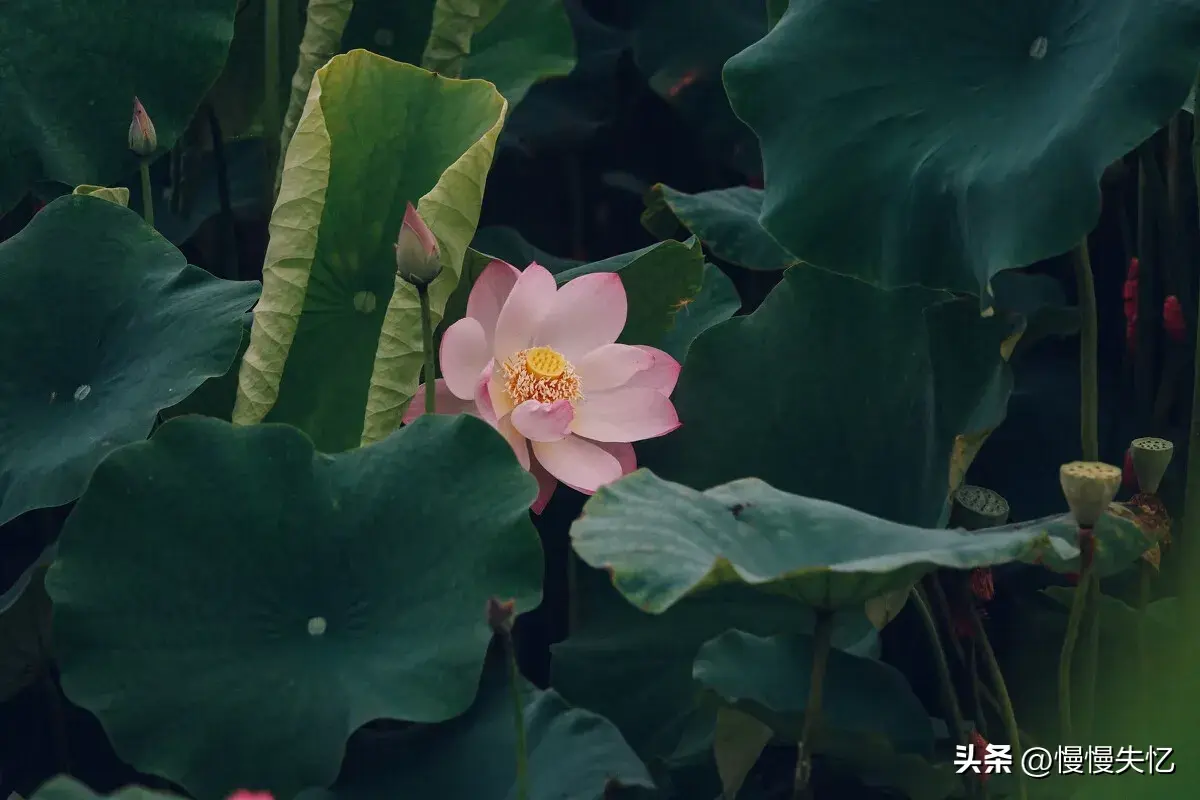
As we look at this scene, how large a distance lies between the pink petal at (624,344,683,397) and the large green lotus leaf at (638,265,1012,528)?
61 mm

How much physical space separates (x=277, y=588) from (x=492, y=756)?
0.51 feet

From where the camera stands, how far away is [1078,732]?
0.90 m

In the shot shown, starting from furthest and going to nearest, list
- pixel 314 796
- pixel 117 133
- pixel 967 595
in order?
pixel 117 133 → pixel 967 595 → pixel 314 796

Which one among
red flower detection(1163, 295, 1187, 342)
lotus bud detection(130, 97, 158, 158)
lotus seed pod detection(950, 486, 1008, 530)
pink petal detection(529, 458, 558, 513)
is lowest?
pink petal detection(529, 458, 558, 513)

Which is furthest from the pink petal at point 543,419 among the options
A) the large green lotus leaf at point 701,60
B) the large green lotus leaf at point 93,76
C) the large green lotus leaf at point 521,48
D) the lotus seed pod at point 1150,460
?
the large green lotus leaf at point 701,60

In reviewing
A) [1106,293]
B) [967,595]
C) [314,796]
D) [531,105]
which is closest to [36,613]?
[314,796]

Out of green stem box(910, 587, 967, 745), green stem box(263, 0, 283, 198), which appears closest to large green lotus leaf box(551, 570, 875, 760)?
green stem box(910, 587, 967, 745)

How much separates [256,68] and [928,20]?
694mm

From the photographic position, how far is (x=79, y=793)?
585mm

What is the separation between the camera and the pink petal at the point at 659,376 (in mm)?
863

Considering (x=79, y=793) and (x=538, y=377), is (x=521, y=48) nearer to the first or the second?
(x=538, y=377)

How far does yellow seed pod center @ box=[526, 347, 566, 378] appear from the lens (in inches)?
33.4

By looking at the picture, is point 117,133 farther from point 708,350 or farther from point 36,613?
point 708,350

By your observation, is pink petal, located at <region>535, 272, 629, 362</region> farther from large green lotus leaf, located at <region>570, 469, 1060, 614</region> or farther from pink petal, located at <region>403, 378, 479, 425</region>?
large green lotus leaf, located at <region>570, 469, 1060, 614</region>
